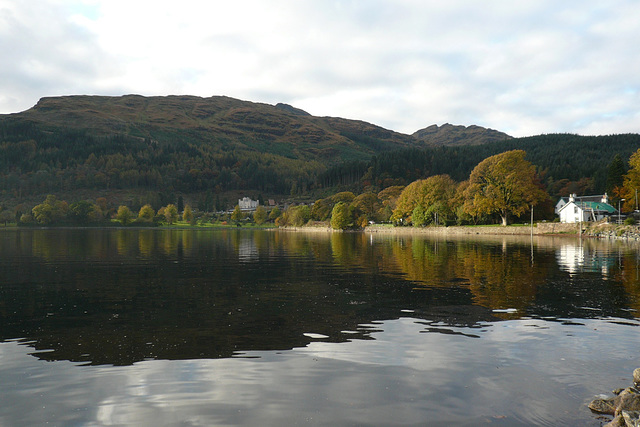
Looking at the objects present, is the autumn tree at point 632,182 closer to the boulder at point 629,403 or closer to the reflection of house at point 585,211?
the reflection of house at point 585,211

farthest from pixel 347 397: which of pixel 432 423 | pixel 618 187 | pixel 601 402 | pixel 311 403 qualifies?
pixel 618 187

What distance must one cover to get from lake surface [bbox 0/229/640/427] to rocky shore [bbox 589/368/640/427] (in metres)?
0.34

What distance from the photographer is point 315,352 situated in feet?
45.1

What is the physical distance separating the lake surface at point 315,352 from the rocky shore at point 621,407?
1.12ft

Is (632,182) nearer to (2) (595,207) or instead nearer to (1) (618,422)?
(2) (595,207)

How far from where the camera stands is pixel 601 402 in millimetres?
9602

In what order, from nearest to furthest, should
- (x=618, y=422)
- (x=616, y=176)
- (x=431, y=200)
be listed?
(x=618, y=422), (x=616, y=176), (x=431, y=200)

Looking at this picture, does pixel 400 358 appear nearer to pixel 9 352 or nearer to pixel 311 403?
pixel 311 403

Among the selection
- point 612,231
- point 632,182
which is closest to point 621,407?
point 612,231

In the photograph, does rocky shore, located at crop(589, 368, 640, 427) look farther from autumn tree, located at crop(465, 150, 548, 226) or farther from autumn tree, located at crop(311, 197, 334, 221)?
autumn tree, located at crop(311, 197, 334, 221)

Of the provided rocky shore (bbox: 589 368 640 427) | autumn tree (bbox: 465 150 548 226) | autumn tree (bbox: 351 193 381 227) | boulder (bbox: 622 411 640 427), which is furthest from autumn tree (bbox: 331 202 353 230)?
boulder (bbox: 622 411 640 427)

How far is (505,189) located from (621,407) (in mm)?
107416

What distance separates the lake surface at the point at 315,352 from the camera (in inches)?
383

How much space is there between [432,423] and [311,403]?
2.75 metres
